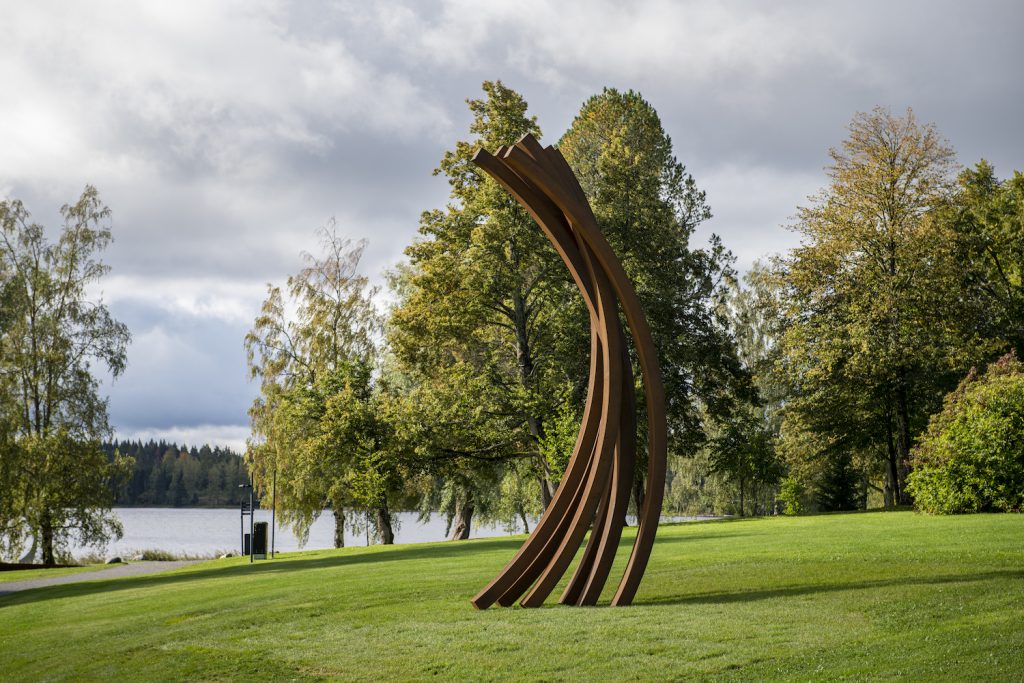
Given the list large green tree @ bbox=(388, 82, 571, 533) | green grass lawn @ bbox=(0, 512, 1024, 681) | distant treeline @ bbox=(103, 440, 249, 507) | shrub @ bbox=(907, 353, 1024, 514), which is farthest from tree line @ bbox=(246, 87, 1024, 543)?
distant treeline @ bbox=(103, 440, 249, 507)

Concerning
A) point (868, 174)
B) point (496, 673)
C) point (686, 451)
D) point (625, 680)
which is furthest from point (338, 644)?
point (868, 174)

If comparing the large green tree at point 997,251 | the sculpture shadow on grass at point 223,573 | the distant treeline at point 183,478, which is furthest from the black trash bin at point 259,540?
the distant treeline at point 183,478

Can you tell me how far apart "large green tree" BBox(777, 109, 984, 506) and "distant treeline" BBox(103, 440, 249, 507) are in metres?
76.2

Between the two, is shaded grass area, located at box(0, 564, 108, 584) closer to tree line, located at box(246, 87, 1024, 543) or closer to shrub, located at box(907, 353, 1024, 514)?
tree line, located at box(246, 87, 1024, 543)

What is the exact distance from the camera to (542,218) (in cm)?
926

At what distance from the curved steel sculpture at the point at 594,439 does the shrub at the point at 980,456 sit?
482 inches

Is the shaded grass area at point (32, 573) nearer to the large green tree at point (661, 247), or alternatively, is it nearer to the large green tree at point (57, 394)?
the large green tree at point (57, 394)

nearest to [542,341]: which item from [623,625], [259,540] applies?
[259,540]

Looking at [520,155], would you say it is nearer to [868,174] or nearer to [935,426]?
[935,426]

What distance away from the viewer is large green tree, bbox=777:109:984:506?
87.8 ft

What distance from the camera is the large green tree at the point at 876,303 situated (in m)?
26.8

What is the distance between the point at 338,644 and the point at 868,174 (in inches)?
982

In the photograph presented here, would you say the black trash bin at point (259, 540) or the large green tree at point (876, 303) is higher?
the large green tree at point (876, 303)

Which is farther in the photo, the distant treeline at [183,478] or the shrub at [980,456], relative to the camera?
the distant treeline at [183,478]
